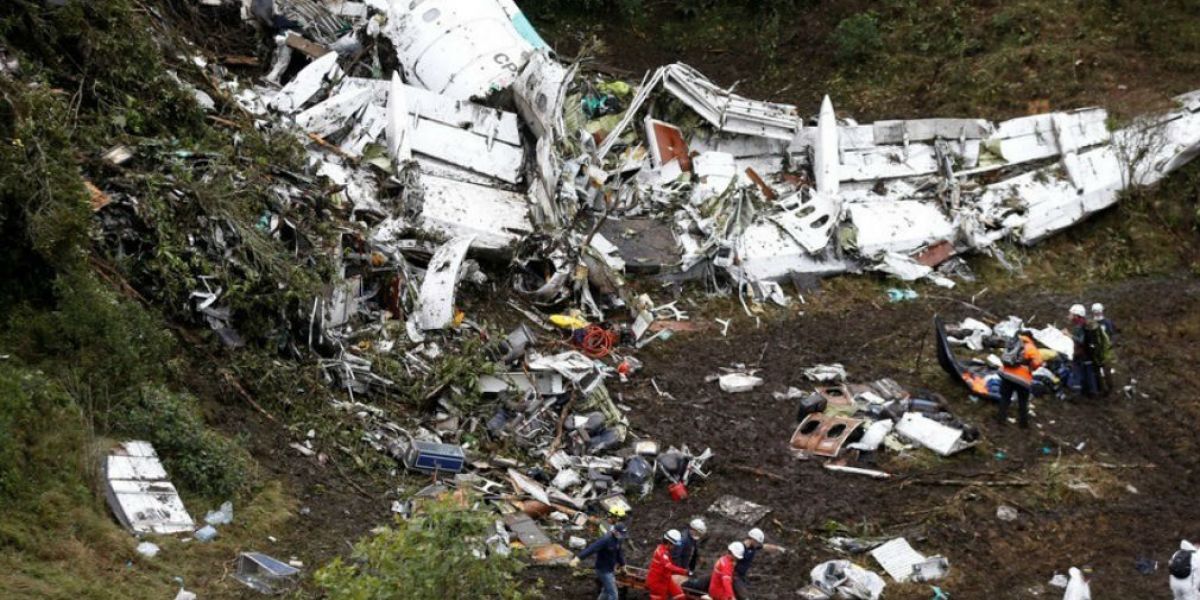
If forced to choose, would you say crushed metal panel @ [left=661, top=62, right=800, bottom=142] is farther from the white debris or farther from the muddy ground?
the white debris

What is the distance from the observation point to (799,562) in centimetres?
1012

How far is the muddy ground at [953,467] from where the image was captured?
10.1 metres

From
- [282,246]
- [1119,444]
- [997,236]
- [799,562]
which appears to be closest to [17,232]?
[282,246]

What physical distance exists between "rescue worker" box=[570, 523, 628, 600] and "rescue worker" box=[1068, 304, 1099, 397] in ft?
18.9

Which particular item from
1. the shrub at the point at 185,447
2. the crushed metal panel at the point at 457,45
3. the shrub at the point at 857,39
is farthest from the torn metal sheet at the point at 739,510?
the shrub at the point at 857,39

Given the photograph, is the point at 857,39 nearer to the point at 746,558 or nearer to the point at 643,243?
the point at 643,243

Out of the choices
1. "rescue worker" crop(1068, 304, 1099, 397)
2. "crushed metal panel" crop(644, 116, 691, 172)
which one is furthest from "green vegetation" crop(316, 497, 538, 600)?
"crushed metal panel" crop(644, 116, 691, 172)

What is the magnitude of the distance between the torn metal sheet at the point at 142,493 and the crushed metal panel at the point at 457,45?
7671 millimetres

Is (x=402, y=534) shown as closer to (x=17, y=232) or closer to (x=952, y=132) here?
(x=17, y=232)

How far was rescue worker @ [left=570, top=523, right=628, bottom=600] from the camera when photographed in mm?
8867

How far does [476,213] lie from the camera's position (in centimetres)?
1430

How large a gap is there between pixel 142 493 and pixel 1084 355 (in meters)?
8.63

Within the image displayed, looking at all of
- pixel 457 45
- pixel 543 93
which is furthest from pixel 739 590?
pixel 457 45

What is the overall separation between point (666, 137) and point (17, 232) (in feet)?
27.7
